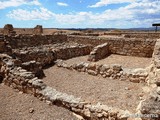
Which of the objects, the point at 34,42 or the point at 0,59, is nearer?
the point at 0,59

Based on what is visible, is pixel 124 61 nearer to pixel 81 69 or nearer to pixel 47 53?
pixel 81 69

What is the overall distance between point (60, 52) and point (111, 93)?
7747 millimetres

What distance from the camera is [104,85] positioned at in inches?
364

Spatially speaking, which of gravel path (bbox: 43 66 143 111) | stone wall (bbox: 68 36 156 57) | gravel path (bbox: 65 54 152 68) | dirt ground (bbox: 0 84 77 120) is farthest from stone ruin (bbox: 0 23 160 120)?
gravel path (bbox: 65 54 152 68)

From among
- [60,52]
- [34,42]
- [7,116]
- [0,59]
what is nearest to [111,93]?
[7,116]

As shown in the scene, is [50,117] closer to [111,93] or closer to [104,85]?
[111,93]

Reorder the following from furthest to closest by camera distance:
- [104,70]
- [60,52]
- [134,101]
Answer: [60,52] → [104,70] → [134,101]

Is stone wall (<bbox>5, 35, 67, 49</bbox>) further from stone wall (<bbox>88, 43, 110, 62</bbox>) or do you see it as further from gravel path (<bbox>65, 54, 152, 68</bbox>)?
stone wall (<bbox>88, 43, 110, 62</bbox>)

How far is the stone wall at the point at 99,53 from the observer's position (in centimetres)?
1459

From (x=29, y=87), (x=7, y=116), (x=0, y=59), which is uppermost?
(x=0, y=59)

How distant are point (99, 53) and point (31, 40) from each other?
6.21 metres

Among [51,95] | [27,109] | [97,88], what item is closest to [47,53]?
[97,88]

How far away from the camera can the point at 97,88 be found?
29.0 feet

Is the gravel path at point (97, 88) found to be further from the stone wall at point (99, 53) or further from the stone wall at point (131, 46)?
the stone wall at point (131, 46)
